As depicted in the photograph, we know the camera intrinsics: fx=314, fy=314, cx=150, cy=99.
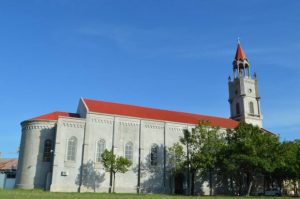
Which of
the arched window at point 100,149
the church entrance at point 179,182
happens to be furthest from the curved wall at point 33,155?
the church entrance at point 179,182

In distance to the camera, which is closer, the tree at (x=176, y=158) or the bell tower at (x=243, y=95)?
the tree at (x=176, y=158)

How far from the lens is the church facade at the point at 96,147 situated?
4069 centimetres

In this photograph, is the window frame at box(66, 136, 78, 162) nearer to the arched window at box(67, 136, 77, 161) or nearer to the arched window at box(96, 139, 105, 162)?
the arched window at box(67, 136, 77, 161)

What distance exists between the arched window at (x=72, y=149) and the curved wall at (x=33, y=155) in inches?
110

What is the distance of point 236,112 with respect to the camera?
63.1 metres

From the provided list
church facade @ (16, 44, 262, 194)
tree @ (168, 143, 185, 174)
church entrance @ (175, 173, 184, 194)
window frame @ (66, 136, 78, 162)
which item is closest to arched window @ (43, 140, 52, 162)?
church facade @ (16, 44, 262, 194)

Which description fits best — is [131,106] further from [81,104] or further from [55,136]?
[55,136]

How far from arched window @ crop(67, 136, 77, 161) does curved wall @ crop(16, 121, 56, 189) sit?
2803 millimetres

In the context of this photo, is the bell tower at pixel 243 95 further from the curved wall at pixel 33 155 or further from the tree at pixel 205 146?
the curved wall at pixel 33 155

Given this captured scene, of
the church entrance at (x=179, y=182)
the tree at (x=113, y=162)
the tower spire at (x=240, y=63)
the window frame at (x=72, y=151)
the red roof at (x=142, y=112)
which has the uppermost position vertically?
the tower spire at (x=240, y=63)

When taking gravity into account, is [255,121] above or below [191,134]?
above

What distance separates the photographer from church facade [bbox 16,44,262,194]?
40.7 metres

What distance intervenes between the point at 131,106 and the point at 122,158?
A: 12863 millimetres

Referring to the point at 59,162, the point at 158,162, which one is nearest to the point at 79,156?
the point at 59,162
